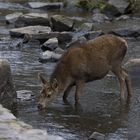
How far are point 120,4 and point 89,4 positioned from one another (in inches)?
118

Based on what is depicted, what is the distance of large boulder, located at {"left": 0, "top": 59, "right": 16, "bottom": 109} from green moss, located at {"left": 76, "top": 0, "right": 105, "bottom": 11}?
23059 mm

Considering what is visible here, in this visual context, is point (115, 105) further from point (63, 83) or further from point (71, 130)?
point (71, 130)

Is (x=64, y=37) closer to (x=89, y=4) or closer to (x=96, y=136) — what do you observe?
(x=89, y=4)

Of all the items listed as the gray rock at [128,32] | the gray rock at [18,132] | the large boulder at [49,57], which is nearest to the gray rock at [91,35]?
A: the gray rock at [128,32]

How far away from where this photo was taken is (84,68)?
13578mm

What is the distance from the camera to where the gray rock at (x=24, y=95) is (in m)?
13.5

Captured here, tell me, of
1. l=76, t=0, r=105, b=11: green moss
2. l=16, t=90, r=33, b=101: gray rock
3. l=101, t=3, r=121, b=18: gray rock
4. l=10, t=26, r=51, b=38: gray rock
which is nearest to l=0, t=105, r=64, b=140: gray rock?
l=16, t=90, r=33, b=101: gray rock

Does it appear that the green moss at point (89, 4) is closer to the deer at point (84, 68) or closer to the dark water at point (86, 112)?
the dark water at point (86, 112)

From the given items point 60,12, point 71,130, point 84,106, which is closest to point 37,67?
point 84,106

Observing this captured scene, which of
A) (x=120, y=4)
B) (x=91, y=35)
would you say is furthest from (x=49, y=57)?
(x=120, y=4)

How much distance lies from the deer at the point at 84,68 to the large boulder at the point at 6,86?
2.33ft

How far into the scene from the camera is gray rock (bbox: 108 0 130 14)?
32.6m

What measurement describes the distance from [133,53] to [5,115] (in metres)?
11.3

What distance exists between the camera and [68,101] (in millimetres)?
13719
